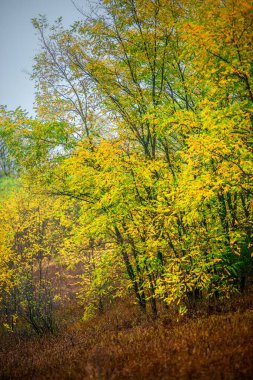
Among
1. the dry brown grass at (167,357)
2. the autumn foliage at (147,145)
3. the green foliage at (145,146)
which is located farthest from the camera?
the green foliage at (145,146)

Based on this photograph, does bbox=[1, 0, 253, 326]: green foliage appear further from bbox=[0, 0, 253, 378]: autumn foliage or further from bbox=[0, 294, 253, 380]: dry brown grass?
bbox=[0, 294, 253, 380]: dry brown grass

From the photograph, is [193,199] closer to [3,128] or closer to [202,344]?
[202,344]

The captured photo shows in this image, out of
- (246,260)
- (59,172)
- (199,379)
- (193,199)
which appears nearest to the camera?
(199,379)

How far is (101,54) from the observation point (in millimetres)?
7816

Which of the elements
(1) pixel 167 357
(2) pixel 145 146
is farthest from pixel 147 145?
(1) pixel 167 357

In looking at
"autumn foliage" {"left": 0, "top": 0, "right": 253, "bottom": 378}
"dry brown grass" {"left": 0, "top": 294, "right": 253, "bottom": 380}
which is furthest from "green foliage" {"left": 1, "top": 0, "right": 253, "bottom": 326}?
"dry brown grass" {"left": 0, "top": 294, "right": 253, "bottom": 380}

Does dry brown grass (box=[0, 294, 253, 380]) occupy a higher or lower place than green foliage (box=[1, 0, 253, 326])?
A: lower

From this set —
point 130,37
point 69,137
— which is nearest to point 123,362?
point 69,137

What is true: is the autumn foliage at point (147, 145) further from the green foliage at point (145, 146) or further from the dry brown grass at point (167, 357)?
the dry brown grass at point (167, 357)

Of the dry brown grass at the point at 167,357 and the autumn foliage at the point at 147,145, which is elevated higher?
the autumn foliage at the point at 147,145

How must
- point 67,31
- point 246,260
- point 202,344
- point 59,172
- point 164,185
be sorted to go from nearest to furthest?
1. point 202,344
2. point 164,185
3. point 246,260
4. point 59,172
5. point 67,31

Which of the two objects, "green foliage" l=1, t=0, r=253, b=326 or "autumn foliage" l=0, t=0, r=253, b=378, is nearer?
"autumn foliage" l=0, t=0, r=253, b=378

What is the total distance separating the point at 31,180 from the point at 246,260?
6.90m

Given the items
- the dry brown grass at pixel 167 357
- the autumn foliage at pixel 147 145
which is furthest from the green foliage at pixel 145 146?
the dry brown grass at pixel 167 357
